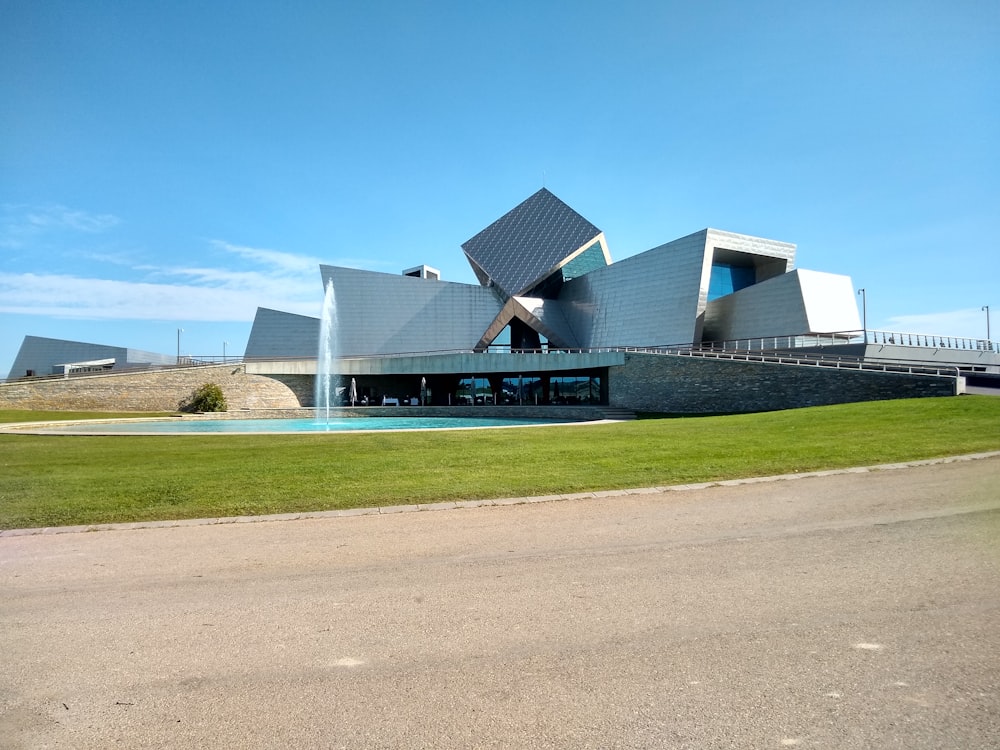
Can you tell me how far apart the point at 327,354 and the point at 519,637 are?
5387 cm

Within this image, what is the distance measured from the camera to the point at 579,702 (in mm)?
3047

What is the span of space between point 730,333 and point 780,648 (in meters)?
49.3

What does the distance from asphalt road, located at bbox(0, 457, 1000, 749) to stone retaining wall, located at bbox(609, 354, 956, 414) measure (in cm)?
2182

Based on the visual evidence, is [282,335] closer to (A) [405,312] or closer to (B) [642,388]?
(A) [405,312]

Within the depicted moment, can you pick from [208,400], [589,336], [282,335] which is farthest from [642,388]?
[282,335]

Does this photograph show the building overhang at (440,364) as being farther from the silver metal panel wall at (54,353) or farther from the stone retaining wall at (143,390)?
the silver metal panel wall at (54,353)

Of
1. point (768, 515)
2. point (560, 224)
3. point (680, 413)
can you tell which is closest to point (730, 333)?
point (680, 413)

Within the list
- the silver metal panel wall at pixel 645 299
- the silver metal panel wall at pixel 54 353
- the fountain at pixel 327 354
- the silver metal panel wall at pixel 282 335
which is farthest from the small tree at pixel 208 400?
the silver metal panel wall at pixel 54 353

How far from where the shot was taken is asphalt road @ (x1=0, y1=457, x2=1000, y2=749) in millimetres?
2871

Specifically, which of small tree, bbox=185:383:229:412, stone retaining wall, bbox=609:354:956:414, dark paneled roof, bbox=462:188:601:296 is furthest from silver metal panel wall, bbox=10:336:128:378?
stone retaining wall, bbox=609:354:956:414

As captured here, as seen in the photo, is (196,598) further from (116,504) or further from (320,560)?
(116,504)

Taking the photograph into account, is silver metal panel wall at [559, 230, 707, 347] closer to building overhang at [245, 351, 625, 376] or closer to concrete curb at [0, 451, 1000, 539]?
building overhang at [245, 351, 625, 376]

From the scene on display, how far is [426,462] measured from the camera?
39.7ft

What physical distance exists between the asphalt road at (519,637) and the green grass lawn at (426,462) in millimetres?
2071
